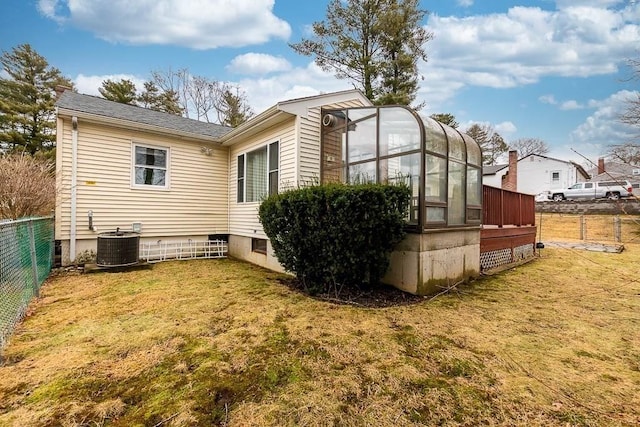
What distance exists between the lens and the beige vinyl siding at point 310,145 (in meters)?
6.29

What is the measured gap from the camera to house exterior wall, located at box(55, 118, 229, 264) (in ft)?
21.9

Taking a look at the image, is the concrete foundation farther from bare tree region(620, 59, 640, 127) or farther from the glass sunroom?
bare tree region(620, 59, 640, 127)

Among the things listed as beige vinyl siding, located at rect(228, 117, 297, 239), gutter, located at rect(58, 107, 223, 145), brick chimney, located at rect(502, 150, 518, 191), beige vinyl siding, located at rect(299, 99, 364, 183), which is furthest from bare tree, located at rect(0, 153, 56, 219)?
brick chimney, located at rect(502, 150, 518, 191)

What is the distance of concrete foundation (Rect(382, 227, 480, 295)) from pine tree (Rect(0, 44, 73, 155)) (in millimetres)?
21582

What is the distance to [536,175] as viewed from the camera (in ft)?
91.9

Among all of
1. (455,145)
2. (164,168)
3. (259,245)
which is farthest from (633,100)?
(164,168)

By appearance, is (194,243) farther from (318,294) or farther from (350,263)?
(350,263)

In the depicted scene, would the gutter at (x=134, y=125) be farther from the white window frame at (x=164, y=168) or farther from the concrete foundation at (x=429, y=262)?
the concrete foundation at (x=429, y=262)

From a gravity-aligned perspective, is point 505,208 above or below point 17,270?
above

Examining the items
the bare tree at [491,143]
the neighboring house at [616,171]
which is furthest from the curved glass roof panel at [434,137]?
the bare tree at [491,143]

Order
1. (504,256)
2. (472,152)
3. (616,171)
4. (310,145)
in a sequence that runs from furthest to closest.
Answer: (504,256)
(310,145)
(472,152)
(616,171)

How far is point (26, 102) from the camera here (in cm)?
1764

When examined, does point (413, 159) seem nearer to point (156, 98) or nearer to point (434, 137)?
point (434, 137)

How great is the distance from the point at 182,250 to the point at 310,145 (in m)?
4.74
